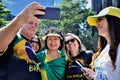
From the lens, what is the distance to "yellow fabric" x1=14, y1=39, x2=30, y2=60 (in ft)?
11.6

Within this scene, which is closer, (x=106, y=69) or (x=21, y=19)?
(x=21, y=19)

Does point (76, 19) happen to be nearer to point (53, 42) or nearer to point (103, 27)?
point (53, 42)

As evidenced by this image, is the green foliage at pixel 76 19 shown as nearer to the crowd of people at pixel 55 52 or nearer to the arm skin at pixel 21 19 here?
the crowd of people at pixel 55 52

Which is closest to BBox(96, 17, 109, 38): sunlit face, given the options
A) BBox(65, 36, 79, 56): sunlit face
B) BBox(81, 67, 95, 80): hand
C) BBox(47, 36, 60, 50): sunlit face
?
BBox(81, 67, 95, 80): hand

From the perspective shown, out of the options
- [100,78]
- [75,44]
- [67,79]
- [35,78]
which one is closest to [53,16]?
[100,78]

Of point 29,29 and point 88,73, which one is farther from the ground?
point 29,29

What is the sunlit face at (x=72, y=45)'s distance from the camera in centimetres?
463

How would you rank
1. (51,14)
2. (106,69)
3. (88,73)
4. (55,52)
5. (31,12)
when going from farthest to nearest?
1. (55,52)
2. (88,73)
3. (106,69)
4. (51,14)
5. (31,12)

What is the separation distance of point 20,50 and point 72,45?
3.93ft

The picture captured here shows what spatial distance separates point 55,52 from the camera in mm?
4414

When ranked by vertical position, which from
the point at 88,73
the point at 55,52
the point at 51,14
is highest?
the point at 51,14

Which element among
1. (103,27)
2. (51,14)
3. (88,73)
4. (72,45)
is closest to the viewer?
(51,14)

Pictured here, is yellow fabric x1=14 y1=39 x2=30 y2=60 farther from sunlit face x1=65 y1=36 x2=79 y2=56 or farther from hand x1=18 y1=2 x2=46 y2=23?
sunlit face x1=65 y1=36 x2=79 y2=56

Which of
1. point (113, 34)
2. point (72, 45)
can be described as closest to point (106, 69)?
point (113, 34)
